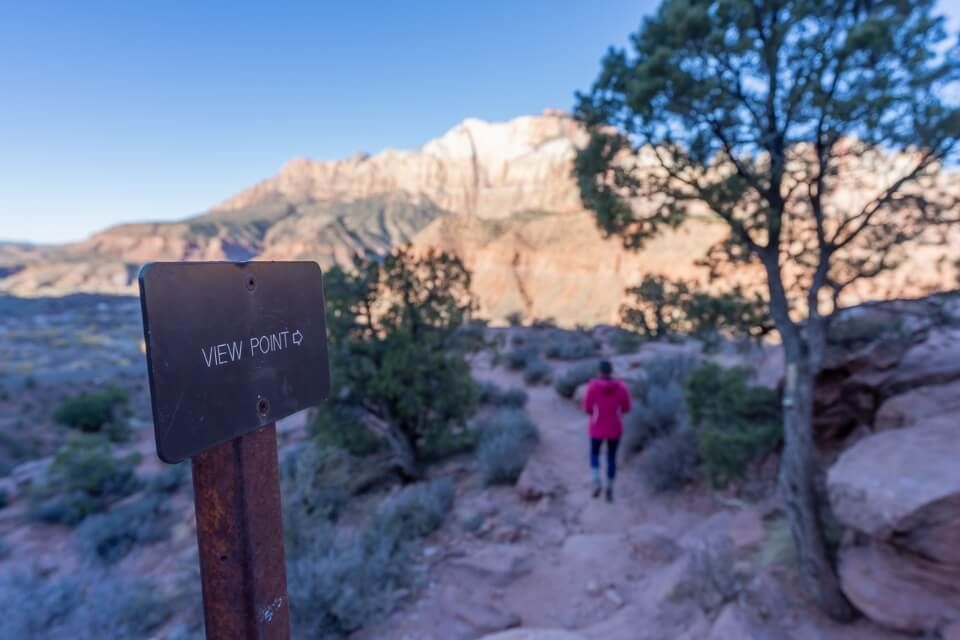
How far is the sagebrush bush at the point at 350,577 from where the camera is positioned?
360cm

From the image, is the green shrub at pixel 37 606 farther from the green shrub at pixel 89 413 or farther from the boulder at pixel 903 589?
the green shrub at pixel 89 413

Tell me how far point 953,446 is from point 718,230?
34087mm

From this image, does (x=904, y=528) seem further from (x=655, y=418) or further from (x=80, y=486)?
(x=80, y=486)

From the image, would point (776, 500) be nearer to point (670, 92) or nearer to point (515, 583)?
point (515, 583)

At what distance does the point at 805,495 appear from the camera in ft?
11.0

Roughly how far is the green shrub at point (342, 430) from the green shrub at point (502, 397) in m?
3.92

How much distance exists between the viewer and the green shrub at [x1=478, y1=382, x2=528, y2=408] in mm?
11032

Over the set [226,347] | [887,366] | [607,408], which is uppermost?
[226,347]

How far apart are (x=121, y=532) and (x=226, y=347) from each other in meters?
7.60

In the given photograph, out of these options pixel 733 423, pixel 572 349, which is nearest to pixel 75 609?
pixel 733 423

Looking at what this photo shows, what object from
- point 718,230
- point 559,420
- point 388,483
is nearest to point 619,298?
point 718,230

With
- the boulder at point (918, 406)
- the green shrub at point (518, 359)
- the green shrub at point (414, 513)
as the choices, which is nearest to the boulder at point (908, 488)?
the boulder at point (918, 406)

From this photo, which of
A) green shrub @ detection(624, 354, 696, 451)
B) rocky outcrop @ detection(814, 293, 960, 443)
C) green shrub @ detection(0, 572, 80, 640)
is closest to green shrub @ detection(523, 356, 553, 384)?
green shrub @ detection(624, 354, 696, 451)

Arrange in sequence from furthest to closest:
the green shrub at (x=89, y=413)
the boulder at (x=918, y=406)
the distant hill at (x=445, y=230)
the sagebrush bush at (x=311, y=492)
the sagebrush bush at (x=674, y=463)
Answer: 1. the distant hill at (x=445, y=230)
2. the green shrub at (x=89, y=413)
3. the sagebrush bush at (x=674, y=463)
4. the sagebrush bush at (x=311, y=492)
5. the boulder at (x=918, y=406)
